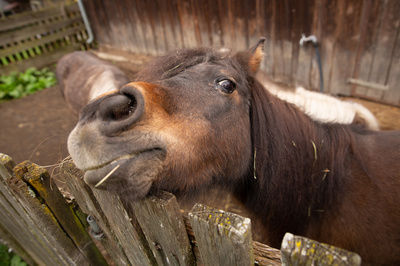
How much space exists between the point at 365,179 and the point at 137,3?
844 cm

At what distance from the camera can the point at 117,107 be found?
1.22 m

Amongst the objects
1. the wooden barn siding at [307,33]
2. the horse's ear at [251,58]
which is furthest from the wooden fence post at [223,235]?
the wooden barn siding at [307,33]

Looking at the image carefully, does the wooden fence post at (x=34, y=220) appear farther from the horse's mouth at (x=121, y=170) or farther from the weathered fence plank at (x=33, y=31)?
the weathered fence plank at (x=33, y=31)

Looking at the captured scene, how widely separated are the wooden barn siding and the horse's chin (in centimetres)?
229

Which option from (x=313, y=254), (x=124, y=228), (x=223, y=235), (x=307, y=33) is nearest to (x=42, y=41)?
(x=307, y=33)

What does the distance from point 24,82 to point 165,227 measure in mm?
10652

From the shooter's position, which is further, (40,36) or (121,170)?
(40,36)

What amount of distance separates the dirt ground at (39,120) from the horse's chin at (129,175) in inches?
168

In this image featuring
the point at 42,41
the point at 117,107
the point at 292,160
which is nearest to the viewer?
the point at 117,107

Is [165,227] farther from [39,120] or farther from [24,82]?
[24,82]

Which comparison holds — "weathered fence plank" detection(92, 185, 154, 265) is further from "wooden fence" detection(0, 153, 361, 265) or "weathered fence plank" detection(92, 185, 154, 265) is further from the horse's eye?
the horse's eye

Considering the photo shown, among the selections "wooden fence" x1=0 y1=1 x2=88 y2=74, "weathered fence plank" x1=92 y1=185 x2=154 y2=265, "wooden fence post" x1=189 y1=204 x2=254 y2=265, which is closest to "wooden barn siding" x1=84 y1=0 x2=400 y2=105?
"weathered fence plank" x1=92 y1=185 x2=154 y2=265

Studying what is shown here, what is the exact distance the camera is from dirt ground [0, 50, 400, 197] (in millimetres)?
4816

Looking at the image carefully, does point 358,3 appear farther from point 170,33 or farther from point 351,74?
point 170,33
